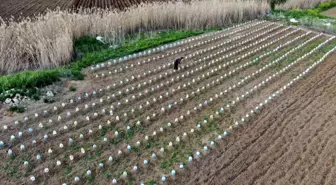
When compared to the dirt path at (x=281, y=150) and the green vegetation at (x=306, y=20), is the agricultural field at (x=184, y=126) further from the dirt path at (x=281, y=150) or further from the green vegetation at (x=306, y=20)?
the green vegetation at (x=306, y=20)

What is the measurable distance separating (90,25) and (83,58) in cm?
200

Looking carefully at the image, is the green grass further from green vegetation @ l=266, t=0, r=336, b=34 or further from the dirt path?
green vegetation @ l=266, t=0, r=336, b=34

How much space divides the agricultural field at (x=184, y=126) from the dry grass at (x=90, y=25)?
1427 millimetres

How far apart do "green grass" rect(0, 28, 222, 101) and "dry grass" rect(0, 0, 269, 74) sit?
0.43 metres

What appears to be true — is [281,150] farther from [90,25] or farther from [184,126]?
[90,25]

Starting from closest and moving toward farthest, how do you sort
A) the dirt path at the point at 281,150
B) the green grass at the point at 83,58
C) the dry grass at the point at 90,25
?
the dirt path at the point at 281,150
the green grass at the point at 83,58
the dry grass at the point at 90,25

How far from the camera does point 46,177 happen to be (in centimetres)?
445

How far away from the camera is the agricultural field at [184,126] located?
4.62m

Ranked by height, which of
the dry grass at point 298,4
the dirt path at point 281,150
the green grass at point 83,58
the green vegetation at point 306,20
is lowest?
the dirt path at point 281,150

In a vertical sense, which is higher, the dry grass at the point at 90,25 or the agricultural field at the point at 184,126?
the dry grass at the point at 90,25

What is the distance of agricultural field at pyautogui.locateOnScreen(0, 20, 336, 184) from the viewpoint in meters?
4.62

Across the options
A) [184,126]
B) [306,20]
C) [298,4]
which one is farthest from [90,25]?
[298,4]

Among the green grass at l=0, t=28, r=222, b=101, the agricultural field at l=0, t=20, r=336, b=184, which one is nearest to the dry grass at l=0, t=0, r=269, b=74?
the green grass at l=0, t=28, r=222, b=101

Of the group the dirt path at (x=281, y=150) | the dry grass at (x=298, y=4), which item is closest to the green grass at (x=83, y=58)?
the dirt path at (x=281, y=150)
